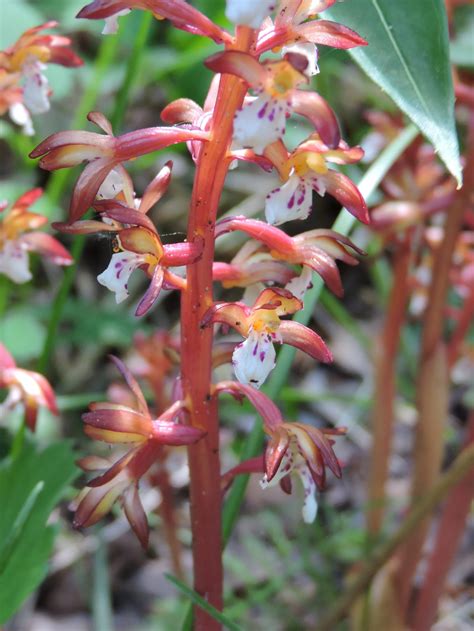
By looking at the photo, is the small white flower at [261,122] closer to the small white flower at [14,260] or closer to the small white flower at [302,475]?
the small white flower at [302,475]

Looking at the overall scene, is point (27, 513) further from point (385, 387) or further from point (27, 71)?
point (385, 387)

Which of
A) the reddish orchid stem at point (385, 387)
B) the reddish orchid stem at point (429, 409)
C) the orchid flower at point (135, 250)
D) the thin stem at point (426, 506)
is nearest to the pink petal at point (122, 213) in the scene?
the orchid flower at point (135, 250)

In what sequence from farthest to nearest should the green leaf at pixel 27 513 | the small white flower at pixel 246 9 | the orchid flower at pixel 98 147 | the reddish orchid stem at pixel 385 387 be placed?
the reddish orchid stem at pixel 385 387
the green leaf at pixel 27 513
the orchid flower at pixel 98 147
the small white flower at pixel 246 9

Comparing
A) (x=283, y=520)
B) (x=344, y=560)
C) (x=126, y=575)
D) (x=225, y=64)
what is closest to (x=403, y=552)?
Answer: (x=344, y=560)

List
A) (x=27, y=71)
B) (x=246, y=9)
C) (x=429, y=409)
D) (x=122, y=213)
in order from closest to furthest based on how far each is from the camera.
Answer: (x=246, y=9) → (x=122, y=213) → (x=27, y=71) → (x=429, y=409)

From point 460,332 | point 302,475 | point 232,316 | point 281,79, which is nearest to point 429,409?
point 460,332

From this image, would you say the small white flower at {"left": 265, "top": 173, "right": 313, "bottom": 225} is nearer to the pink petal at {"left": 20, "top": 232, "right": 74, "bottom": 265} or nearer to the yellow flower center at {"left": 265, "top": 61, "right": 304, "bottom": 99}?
the yellow flower center at {"left": 265, "top": 61, "right": 304, "bottom": 99}
